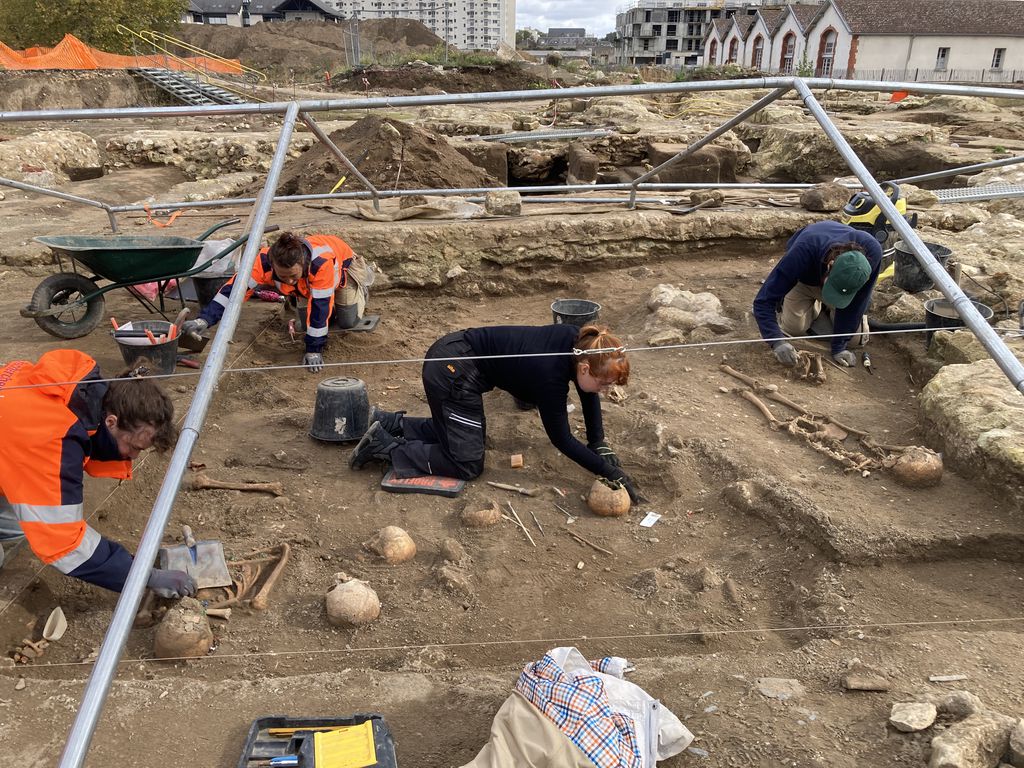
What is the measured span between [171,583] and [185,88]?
76.7 feet

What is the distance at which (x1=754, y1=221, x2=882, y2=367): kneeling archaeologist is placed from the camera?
5.49 m

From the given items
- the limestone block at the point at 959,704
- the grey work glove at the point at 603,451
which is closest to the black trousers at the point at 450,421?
the grey work glove at the point at 603,451

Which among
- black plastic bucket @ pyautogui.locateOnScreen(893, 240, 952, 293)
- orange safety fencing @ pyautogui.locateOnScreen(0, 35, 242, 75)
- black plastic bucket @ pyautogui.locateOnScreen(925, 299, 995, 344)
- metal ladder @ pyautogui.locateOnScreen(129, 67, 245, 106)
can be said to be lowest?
black plastic bucket @ pyautogui.locateOnScreen(925, 299, 995, 344)

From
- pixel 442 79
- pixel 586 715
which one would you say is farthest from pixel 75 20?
pixel 586 715

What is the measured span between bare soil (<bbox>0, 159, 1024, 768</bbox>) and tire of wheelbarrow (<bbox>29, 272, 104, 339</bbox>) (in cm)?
16

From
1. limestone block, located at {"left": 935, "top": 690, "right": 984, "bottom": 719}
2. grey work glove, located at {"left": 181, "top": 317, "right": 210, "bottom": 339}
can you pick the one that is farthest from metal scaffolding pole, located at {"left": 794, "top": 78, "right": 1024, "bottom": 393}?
grey work glove, located at {"left": 181, "top": 317, "right": 210, "bottom": 339}

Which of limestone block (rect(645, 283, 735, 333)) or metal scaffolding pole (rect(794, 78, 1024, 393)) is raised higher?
metal scaffolding pole (rect(794, 78, 1024, 393))

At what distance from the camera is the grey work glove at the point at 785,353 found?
577 cm

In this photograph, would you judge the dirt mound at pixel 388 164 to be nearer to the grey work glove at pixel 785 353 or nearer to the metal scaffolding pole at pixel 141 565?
the grey work glove at pixel 785 353

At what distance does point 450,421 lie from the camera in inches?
177

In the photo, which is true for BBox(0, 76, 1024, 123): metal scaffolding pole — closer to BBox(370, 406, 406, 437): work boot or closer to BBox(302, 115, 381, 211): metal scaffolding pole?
BBox(302, 115, 381, 211): metal scaffolding pole

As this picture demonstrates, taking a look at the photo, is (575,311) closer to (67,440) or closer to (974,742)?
(67,440)

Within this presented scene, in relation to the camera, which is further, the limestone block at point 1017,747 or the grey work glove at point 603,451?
the grey work glove at point 603,451

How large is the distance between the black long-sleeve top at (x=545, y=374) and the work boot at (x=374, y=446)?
790 mm
